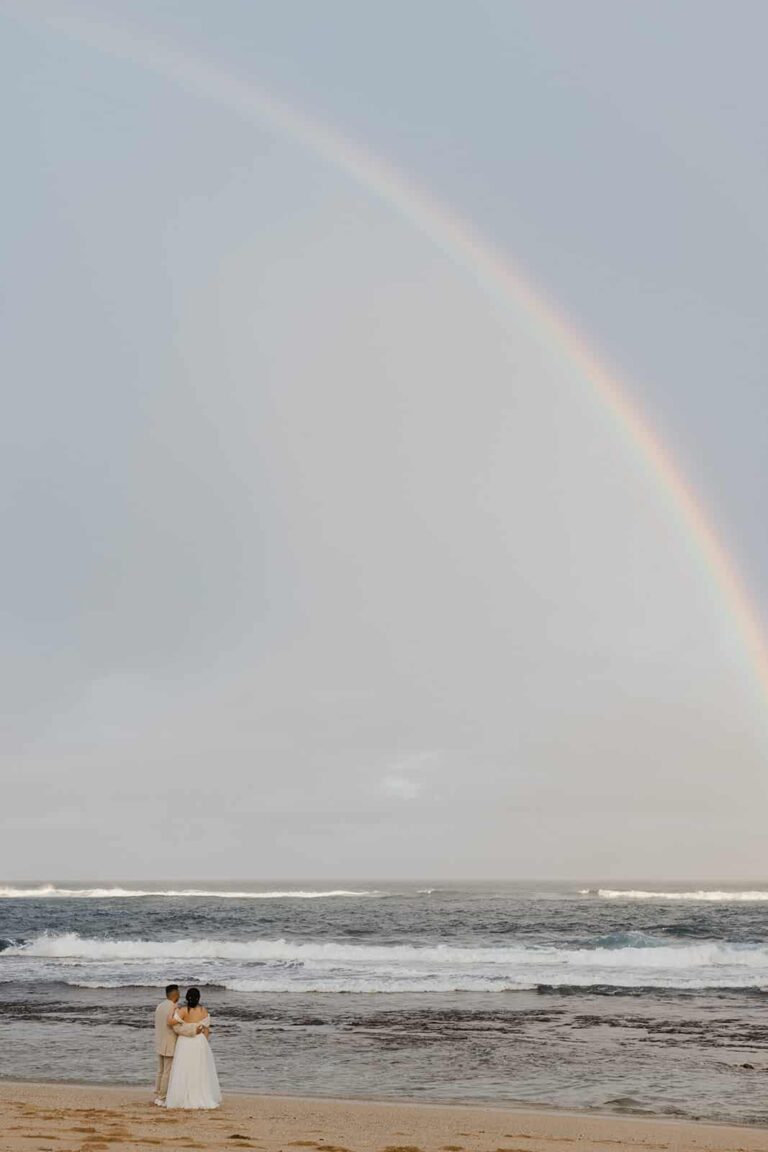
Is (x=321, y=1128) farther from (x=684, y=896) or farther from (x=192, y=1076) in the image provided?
(x=684, y=896)

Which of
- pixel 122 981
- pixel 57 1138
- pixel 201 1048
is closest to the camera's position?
pixel 57 1138

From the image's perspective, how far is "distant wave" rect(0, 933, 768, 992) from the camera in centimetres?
3216

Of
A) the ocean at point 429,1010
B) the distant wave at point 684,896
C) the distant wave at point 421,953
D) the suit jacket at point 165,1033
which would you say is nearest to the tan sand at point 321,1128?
the suit jacket at point 165,1033

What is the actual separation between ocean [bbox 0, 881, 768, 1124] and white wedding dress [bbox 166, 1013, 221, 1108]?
2.27m

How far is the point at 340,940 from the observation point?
50.9 meters

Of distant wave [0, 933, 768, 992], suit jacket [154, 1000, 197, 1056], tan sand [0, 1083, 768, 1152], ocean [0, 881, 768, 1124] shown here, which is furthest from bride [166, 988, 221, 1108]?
distant wave [0, 933, 768, 992]

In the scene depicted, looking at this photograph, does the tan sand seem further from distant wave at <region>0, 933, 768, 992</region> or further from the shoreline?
distant wave at <region>0, 933, 768, 992</region>

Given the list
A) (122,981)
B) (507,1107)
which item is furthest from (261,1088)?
(122,981)

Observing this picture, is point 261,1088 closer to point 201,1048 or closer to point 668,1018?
point 201,1048

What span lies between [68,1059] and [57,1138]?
325 inches

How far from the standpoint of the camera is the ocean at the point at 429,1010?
16.8 m

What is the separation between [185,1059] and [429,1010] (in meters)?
12.9

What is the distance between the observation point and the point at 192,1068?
14117 millimetres

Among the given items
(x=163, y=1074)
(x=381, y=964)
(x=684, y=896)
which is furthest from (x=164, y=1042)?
(x=684, y=896)
